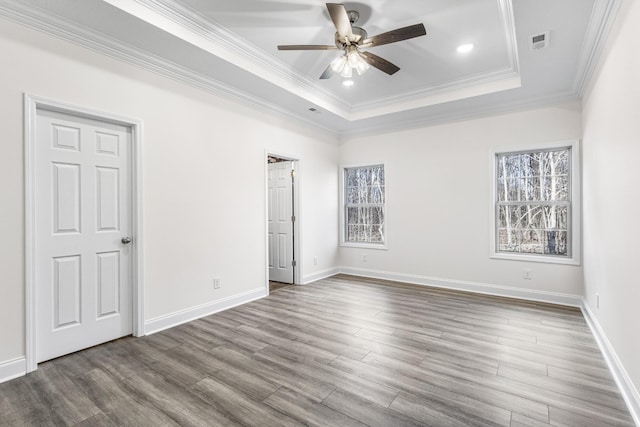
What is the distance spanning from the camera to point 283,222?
539 centimetres

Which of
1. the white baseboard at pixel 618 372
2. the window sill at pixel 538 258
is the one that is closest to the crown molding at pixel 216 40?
the window sill at pixel 538 258

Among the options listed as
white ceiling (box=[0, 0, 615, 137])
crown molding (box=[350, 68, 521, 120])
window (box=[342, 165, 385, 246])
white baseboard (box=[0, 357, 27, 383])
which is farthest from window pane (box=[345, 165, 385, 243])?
white baseboard (box=[0, 357, 27, 383])

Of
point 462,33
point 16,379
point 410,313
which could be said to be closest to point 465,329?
point 410,313

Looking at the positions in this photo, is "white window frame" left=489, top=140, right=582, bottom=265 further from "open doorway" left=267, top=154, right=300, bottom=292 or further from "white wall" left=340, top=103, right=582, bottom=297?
"open doorway" left=267, top=154, right=300, bottom=292

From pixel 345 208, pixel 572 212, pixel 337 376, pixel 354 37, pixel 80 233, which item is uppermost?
pixel 354 37

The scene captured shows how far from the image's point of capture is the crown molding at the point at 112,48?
2.36 meters

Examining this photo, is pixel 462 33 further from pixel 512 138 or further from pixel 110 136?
pixel 110 136

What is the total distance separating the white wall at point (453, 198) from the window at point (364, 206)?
23 cm

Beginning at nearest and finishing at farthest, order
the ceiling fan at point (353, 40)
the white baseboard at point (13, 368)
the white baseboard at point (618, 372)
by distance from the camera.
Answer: the white baseboard at point (618, 372)
the white baseboard at point (13, 368)
the ceiling fan at point (353, 40)

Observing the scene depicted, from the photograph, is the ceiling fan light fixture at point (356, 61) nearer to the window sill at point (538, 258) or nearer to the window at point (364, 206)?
the window at point (364, 206)

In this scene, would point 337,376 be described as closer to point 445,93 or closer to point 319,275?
point 319,275

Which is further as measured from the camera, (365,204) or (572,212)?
(365,204)

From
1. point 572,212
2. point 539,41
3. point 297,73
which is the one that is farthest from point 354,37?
point 572,212

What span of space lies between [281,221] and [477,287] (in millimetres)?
3255
